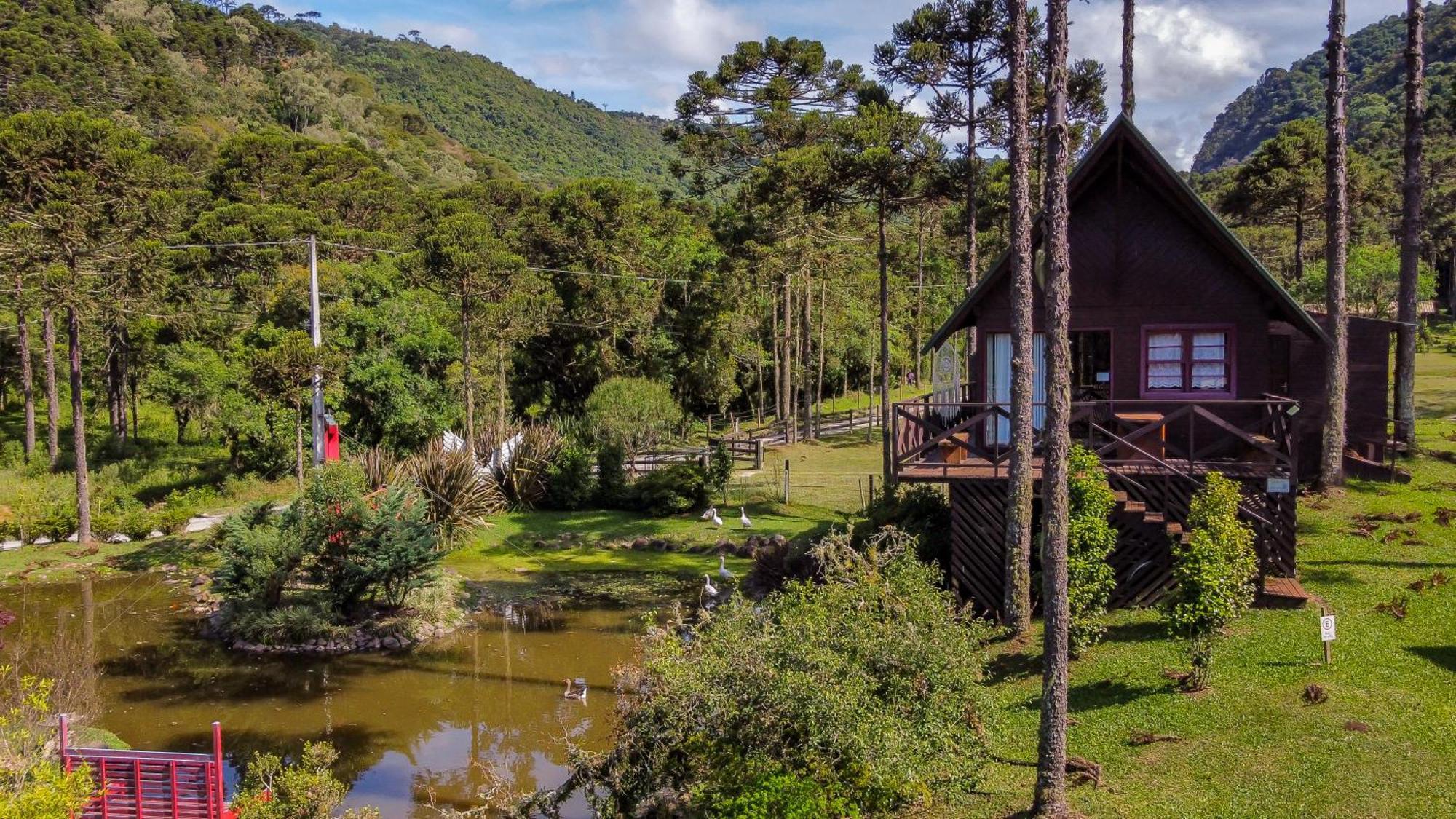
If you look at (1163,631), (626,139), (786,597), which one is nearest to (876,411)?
(1163,631)

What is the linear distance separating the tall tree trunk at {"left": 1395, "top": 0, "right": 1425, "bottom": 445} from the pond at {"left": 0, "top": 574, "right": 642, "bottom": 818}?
16307mm

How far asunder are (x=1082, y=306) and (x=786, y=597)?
892 cm

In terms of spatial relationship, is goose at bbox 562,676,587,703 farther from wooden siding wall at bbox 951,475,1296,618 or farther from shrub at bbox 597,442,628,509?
shrub at bbox 597,442,628,509

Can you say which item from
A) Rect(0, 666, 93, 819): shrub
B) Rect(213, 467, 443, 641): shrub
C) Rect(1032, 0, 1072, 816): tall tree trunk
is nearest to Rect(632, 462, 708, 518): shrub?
Rect(213, 467, 443, 641): shrub

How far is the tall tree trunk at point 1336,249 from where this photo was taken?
1788 centimetres

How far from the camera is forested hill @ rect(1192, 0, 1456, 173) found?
229 feet

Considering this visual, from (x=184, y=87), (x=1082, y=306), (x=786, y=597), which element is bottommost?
(x=786, y=597)

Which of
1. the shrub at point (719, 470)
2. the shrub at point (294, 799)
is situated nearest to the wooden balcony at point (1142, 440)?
the shrub at point (294, 799)

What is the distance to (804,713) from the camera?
8719 millimetres

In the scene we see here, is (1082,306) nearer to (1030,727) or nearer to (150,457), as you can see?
(1030,727)

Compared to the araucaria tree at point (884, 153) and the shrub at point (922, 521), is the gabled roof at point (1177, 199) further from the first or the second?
the araucaria tree at point (884, 153)

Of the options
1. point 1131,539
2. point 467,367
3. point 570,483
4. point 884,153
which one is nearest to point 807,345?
point 570,483

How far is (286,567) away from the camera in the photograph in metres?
19.5

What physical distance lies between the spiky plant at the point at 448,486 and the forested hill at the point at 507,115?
100111 millimetres
